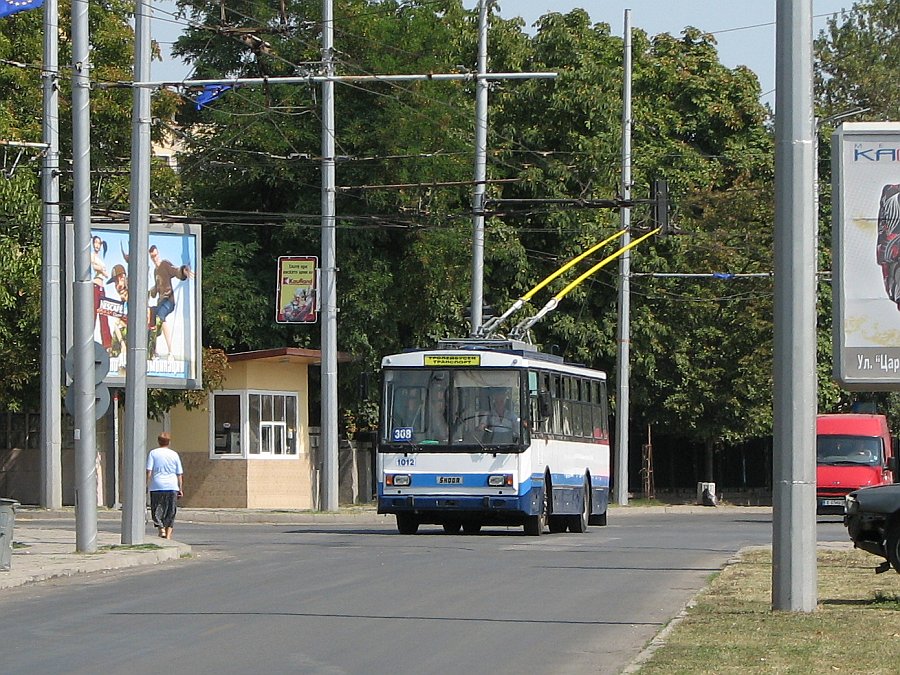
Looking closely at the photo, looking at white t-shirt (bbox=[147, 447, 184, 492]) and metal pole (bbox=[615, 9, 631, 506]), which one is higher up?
metal pole (bbox=[615, 9, 631, 506])

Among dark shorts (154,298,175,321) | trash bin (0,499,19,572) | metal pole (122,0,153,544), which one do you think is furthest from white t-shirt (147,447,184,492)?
trash bin (0,499,19,572)

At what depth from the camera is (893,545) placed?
A: 53.9ft

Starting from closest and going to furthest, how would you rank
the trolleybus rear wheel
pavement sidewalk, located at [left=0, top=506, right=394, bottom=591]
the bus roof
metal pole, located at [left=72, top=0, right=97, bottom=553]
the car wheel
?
the car wheel
pavement sidewalk, located at [left=0, top=506, right=394, bottom=591]
metal pole, located at [left=72, top=0, right=97, bottom=553]
the bus roof
the trolleybus rear wheel

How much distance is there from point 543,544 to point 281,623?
12.7 meters

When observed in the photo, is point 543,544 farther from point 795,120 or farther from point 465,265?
point 465,265

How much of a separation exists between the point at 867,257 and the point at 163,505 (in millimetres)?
14131

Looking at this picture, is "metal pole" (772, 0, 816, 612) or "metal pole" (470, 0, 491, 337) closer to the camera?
"metal pole" (772, 0, 816, 612)

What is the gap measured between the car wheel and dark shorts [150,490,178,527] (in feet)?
42.2

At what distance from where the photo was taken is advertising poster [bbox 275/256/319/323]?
124ft

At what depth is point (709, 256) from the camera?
52844 millimetres

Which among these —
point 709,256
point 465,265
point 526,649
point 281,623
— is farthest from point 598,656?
point 709,256

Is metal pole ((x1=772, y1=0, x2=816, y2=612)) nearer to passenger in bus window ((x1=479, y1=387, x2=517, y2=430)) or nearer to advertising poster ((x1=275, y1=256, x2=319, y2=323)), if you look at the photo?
passenger in bus window ((x1=479, y1=387, x2=517, y2=430))

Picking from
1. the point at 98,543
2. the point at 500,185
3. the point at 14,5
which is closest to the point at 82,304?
the point at 98,543

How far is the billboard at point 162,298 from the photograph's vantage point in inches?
1164
